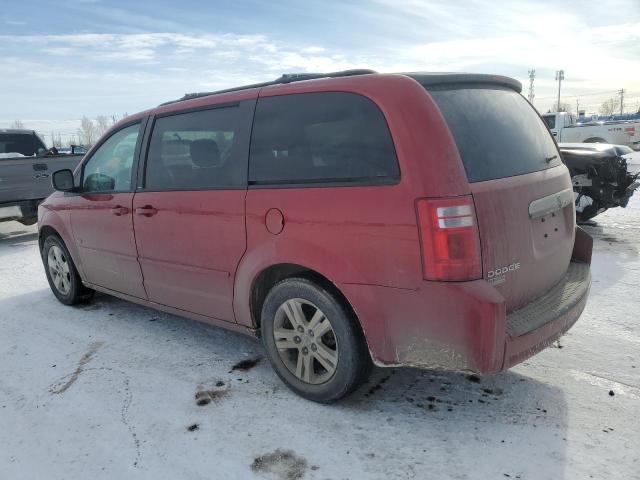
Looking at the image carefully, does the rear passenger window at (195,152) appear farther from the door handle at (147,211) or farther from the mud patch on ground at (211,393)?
the mud patch on ground at (211,393)

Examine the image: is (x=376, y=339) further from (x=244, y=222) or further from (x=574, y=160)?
(x=574, y=160)

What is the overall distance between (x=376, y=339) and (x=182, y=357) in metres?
1.74

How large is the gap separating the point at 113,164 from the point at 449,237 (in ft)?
10.2

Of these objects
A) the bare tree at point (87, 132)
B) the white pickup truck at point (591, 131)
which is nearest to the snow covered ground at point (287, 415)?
the white pickup truck at point (591, 131)

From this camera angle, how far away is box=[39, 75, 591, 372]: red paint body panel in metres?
2.49

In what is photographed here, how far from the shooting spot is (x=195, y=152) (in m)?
3.62

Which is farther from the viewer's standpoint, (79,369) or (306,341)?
(79,369)

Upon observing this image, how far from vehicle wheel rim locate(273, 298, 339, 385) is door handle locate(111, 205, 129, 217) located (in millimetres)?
1710

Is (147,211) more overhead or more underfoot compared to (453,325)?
more overhead

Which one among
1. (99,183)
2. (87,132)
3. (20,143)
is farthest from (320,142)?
(87,132)

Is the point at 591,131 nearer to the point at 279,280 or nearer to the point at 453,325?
the point at 279,280

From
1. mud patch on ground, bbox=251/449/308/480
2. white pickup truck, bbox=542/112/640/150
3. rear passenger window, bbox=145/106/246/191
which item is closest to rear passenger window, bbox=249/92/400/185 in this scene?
rear passenger window, bbox=145/106/246/191

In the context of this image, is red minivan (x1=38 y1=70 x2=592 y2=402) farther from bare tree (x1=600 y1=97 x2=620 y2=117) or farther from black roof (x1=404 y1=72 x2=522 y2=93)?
bare tree (x1=600 y1=97 x2=620 y2=117)

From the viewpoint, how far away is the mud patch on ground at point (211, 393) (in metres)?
3.18
